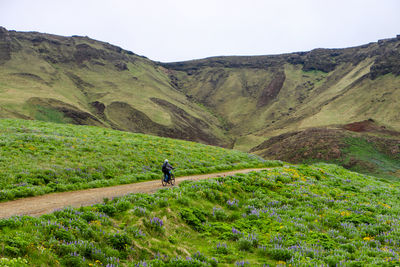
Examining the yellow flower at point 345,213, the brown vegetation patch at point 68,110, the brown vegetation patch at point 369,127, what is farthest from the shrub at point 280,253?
the brown vegetation patch at point 68,110

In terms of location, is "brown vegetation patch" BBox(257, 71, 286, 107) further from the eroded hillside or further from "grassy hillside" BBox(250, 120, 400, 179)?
"grassy hillside" BBox(250, 120, 400, 179)

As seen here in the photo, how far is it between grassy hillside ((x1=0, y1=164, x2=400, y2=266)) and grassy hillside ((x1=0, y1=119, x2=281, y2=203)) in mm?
7062

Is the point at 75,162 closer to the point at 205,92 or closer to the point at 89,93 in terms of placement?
the point at 89,93

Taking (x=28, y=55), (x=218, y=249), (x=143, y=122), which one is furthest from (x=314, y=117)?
(x=28, y=55)

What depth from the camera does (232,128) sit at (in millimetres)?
142250

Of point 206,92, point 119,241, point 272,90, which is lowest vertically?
point 119,241

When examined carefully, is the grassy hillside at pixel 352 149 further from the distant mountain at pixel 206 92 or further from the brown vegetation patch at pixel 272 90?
the brown vegetation patch at pixel 272 90

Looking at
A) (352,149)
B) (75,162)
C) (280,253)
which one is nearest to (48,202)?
(75,162)

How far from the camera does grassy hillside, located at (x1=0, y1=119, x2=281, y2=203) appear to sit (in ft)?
50.8

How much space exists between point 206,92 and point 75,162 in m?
167

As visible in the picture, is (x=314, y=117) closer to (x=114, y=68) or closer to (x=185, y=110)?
(x=185, y=110)

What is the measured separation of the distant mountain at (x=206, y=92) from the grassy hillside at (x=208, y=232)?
8305 centimetres

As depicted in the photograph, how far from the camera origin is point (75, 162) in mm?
19578

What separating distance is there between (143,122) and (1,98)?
4969 cm
